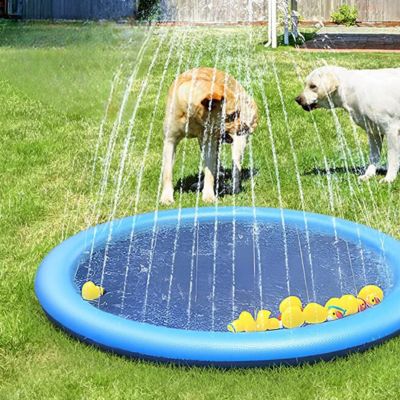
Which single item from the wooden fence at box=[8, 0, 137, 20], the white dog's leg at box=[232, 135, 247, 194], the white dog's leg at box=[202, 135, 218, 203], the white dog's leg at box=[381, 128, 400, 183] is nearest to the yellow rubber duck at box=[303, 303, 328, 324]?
the white dog's leg at box=[202, 135, 218, 203]

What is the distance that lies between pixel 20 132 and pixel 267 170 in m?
3.12

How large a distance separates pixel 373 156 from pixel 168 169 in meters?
1.91

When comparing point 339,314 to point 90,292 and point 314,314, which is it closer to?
point 314,314

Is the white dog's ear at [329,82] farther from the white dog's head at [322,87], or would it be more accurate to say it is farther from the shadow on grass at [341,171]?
the shadow on grass at [341,171]

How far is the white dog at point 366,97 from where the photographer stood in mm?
6211

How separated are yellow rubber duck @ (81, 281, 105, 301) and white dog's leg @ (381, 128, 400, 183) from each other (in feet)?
10.5

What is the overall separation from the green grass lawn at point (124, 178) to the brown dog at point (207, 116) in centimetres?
31

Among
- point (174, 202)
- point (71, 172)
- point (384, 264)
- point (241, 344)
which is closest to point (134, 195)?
point (174, 202)

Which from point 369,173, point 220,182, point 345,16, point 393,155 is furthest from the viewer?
point 345,16

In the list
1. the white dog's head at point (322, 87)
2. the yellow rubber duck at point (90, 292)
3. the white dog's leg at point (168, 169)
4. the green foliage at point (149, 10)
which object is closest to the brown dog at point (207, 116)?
the white dog's leg at point (168, 169)

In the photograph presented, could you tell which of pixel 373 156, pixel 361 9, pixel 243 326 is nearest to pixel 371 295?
pixel 243 326

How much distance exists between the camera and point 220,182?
6480 millimetres

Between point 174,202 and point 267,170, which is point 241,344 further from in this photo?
point 267,170

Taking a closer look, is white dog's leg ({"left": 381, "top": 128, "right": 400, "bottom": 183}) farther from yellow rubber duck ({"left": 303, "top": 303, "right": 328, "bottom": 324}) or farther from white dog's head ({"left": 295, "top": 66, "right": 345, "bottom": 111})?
yellow rubber duck ({"left": 303, "top": 303, "right": 328, "bottom": 324})
